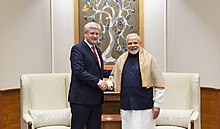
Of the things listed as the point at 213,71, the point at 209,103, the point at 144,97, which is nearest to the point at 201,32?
the point at 213,71

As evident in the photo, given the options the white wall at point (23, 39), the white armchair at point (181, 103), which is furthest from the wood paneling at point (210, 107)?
the white wall at point (23, 39)

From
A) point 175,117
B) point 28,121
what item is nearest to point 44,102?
point 28,121

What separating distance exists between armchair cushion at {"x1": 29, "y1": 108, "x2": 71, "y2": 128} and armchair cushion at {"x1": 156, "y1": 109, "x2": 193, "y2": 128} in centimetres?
101

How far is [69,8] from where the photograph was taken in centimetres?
470

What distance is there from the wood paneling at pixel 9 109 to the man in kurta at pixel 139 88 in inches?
72.6

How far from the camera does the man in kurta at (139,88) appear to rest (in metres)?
2.81

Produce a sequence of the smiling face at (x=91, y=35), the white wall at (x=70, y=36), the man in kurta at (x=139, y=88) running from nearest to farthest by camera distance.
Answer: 1. the man in kurta at (x=139, y=88)
2. the smiling face at (x=91, y=35)
3. the white wall at (x=70, y=36)

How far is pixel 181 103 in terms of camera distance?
12.1 ft

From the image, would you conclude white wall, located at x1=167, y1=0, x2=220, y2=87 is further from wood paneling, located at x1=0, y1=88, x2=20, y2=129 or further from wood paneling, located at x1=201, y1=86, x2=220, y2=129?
wood paneling, located at x1=0, y1=88, x2=20, y2=129

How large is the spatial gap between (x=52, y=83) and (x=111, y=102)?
938 millimetres

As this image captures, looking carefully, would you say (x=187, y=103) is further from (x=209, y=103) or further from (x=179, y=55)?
(x=179, y=55)

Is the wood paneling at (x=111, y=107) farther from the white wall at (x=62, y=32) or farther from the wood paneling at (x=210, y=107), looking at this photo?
the white wall at (x=62, y=32)

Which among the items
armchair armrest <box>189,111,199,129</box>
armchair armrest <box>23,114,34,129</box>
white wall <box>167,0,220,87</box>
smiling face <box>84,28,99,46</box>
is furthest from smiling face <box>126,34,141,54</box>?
white wall <box>167,0,220,87</box>

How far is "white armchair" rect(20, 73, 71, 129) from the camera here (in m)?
3.44
